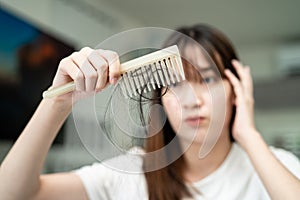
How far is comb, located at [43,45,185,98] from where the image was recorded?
32 cm

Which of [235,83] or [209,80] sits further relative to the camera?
[235,83]

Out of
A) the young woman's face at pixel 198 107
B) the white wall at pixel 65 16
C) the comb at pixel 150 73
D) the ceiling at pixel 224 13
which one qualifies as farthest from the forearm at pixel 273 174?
the ceiling at pixel 224 13

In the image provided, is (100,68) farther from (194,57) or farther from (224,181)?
(224,181)

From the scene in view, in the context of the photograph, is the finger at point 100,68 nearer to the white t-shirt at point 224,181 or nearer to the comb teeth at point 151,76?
the comb teeth at point 151,76

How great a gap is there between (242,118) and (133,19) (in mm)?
1329

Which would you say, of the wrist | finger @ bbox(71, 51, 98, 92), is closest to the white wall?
the wrist

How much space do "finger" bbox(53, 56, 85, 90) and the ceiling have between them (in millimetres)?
1285

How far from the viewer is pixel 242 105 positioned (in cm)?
63

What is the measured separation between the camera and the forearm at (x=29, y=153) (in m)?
0.48

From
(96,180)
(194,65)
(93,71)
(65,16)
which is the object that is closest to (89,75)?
(93,71)

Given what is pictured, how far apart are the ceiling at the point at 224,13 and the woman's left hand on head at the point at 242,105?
Result: 1046 mm

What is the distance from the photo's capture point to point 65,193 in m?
0.55

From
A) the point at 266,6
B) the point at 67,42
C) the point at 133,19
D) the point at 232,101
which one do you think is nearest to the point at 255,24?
the point at 266,6

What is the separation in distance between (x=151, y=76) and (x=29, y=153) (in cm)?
24
